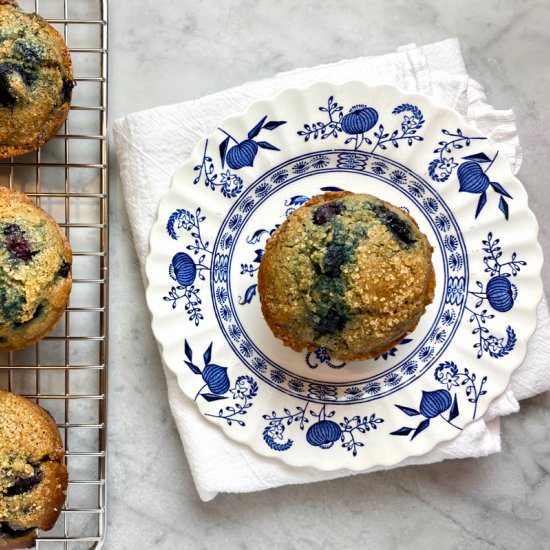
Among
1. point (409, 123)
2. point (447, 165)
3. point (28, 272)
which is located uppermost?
point (409, 123)

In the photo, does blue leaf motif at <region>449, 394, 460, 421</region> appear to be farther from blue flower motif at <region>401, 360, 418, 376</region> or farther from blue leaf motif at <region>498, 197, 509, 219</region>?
blue leaf motif at <region>498, 197, 509, 219</region>

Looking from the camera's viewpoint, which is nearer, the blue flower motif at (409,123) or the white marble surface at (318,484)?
the blue flower motif at (409,123)

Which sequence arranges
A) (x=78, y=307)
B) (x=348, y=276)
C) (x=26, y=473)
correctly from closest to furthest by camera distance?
(x=348, y=276) → (x=26, y=473) → (x=78, y=307)

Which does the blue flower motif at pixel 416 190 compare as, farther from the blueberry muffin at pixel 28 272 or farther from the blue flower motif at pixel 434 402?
the blueberry muffin at pixel 28 272

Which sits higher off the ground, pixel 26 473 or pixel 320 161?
pixel 320 161

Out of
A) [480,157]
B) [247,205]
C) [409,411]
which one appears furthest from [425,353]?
[247,205]

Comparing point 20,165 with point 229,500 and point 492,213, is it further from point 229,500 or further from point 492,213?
point 492,213

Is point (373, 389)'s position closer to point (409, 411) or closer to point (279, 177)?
point (409, 411)

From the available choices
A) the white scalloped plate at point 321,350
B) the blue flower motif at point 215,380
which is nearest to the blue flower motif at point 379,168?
the white scalloped plate at point 321,350
